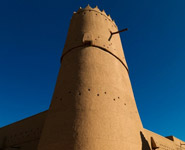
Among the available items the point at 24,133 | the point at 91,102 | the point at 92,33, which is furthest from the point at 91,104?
the point at 24,133

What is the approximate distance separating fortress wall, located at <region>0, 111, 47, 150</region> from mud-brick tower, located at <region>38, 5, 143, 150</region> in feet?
10.4

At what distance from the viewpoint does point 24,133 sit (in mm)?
7840

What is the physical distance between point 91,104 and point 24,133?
552 centimetres

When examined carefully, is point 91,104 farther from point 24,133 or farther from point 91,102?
point 24,133

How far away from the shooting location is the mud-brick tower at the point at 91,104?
143 inches

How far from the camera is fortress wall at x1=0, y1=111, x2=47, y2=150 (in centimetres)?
714

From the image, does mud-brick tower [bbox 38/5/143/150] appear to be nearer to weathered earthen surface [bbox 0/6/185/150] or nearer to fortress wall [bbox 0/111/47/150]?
weathered earthen surface [bbox 0/6/185/150]

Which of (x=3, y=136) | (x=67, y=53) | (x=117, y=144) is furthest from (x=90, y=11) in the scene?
(x=3, y=136)

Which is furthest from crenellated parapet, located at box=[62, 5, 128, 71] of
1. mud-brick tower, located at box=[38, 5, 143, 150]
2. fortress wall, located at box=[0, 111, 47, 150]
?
fortress wall, located at box=[0, 111, 47, 150]

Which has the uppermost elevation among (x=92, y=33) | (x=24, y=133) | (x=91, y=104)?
(x=92, y=33)

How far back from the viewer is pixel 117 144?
3.67 m

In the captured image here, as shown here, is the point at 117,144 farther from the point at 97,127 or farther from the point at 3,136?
the point at 3,136

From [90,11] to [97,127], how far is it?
5.46 metres

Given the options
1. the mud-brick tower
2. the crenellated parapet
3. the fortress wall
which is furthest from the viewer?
the fortress wall
